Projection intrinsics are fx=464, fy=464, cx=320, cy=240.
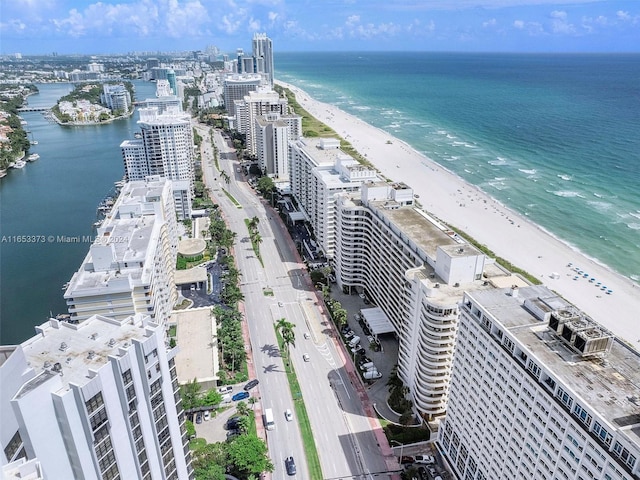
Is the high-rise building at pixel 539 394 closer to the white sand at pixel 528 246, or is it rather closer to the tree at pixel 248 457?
the tree at pixel 248 457

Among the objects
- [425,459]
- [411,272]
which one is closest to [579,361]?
[425,459]

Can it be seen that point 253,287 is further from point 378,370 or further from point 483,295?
point 483,295

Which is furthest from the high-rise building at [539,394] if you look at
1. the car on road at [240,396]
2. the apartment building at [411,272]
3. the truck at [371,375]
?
the car on road at [240,396]

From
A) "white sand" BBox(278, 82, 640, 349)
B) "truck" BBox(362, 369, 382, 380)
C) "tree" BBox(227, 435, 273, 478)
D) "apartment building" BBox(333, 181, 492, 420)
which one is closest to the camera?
"tree" BBox(227, 435, 273, 478)

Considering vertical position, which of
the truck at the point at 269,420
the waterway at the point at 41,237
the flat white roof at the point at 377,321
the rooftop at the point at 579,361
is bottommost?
the waterway at the point at 41,237

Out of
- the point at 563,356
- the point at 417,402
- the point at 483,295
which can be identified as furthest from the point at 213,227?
the point at 563,356

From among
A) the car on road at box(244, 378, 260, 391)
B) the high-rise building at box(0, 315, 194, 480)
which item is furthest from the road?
the high-rise building at box(0, 315, 194, 480)

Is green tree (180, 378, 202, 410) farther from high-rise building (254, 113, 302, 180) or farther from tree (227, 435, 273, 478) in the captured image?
high-rise building (254, 113, 302, 180)

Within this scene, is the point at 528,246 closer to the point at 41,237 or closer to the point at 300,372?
the point at 300,372
